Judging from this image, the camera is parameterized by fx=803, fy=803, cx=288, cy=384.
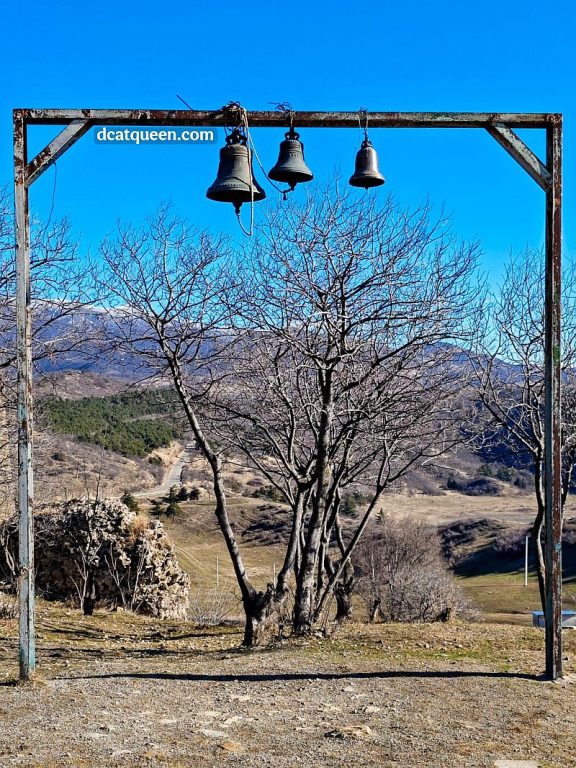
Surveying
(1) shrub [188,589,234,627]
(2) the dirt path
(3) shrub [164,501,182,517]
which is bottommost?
(1) shrub [188,589,234,627]

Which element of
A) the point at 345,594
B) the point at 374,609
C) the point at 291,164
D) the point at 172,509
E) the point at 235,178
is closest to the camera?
the point at 235,178

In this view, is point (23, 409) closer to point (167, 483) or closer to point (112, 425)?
point (112, 425)

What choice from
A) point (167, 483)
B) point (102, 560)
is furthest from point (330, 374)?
point (167, 483)

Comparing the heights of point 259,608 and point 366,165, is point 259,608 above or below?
below

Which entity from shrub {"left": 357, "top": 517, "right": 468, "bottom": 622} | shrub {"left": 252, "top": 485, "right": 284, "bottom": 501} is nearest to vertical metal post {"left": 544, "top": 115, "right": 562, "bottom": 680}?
shrub {"left": 252, "top": 485, "right": 284, "bottom": 501}

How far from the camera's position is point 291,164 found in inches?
237

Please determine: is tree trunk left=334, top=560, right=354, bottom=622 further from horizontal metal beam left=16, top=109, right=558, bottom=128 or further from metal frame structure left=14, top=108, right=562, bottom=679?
horizontal metal beam left=16, top=109, right=558, bottom=128

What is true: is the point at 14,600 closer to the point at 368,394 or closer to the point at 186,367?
the point at 186,367

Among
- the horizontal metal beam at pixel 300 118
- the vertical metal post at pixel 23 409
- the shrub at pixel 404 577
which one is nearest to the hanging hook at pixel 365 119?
the horizontal metal beam at pixel 300 118

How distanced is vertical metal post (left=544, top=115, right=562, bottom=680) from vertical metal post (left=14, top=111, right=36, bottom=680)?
3.78 meters

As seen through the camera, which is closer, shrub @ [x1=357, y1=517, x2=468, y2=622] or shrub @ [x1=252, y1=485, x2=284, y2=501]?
shrub @ [x1=252, y1=485, x2=284, y2=501]

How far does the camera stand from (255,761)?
4.18 meters

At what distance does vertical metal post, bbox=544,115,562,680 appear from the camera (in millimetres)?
5973

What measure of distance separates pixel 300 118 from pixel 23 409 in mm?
2984
